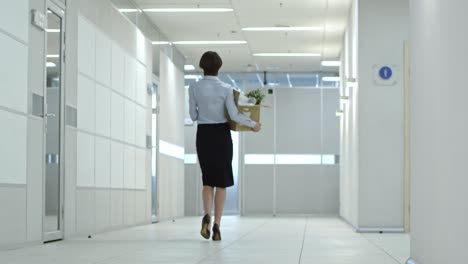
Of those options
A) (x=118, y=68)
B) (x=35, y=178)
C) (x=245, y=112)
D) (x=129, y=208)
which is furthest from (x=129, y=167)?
(x=245, y=112)

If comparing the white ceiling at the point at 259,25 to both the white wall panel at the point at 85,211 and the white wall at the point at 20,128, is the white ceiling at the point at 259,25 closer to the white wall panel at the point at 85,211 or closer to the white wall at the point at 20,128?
the white wall panel at the point at 85,211

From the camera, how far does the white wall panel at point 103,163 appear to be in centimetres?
988

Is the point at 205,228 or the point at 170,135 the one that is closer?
the point at 205,228

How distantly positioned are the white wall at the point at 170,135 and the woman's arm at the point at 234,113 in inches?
307

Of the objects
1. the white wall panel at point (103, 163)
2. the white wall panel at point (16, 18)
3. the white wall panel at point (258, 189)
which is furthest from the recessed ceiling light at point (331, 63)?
the white wall panel at point (16, 18)

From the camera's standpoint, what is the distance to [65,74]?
8.42 meters

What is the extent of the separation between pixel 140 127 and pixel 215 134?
5892 mm

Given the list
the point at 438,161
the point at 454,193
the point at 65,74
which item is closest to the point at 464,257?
the point at 454,193

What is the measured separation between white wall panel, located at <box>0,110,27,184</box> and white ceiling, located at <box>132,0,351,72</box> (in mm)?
5988

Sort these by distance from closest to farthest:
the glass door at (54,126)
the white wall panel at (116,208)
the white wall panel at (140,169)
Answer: the glass door at (54,126) → the white wall panel at (116,208) → the white wall panel at (140,169)

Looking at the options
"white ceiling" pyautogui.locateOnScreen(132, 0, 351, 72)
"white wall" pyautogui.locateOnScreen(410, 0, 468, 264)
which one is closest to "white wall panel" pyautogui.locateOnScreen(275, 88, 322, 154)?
"white ceiling" pyautogui.locateOnScreen(132, 0, 351, 72)

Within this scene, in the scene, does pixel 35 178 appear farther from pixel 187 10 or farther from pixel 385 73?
pixel 187 10

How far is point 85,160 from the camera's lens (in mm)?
9219

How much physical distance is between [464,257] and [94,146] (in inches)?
287
